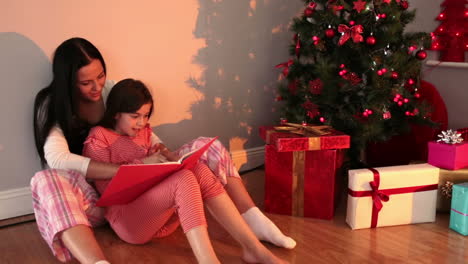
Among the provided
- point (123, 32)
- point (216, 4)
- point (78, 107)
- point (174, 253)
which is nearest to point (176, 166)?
point (174, 253)

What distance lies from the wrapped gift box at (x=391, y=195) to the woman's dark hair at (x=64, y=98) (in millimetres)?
1100

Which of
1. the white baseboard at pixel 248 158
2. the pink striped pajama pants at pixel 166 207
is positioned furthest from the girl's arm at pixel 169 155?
the white baseboard at pixel 248 158

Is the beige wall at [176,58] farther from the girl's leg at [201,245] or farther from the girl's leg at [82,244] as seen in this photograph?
the girl's leg at [201,245]

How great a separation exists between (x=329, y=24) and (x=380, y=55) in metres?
0.27

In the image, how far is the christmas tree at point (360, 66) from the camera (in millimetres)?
1994

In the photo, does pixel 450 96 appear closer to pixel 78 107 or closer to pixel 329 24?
pixel 329 24

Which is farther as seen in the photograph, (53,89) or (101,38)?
(101,38)

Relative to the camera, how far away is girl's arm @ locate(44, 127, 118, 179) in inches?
64.4

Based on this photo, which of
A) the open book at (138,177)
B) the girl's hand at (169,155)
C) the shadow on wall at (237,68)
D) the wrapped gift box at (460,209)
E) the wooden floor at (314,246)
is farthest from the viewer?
the shadow on wall at (237,68)

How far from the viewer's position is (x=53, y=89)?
5.89ft

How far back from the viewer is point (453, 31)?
98.7 inches

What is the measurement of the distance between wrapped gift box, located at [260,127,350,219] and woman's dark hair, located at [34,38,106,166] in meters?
0.79

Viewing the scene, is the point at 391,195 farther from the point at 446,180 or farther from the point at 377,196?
the point at 446,180

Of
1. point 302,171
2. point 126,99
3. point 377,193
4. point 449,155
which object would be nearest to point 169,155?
point 126,99
